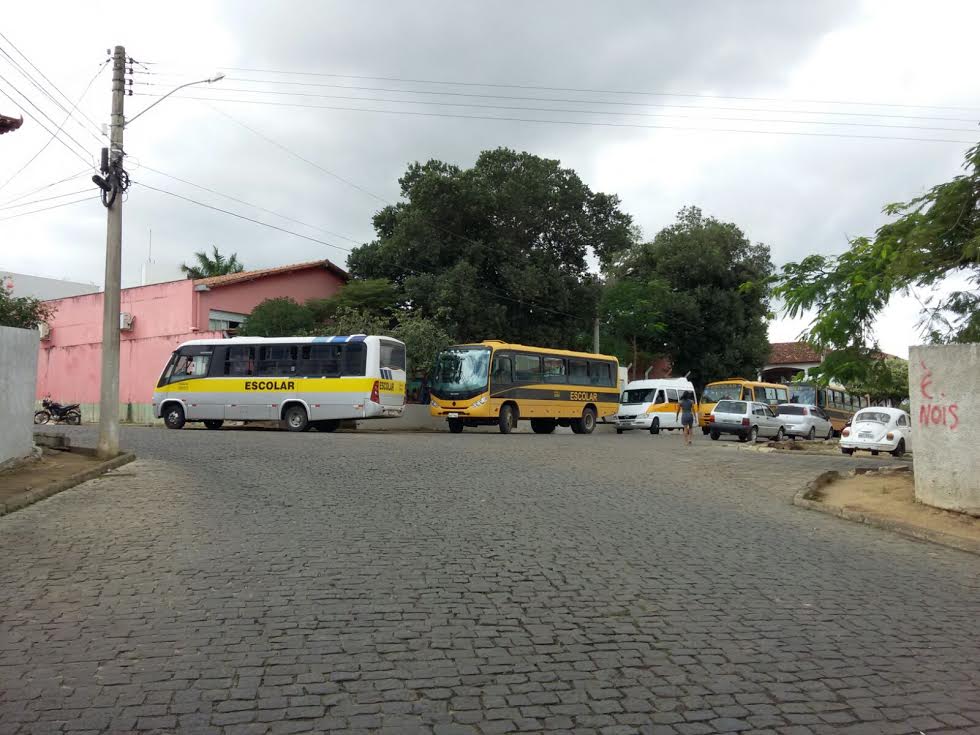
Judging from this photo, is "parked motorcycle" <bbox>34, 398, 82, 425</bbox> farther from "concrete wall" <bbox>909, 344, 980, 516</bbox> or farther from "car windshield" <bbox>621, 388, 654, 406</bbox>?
"concrete wall" <bbox>909, 344, 980, 516</bbox>

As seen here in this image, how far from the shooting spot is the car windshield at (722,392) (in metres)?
38.8

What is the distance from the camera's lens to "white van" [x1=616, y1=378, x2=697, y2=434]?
3466 centimetres

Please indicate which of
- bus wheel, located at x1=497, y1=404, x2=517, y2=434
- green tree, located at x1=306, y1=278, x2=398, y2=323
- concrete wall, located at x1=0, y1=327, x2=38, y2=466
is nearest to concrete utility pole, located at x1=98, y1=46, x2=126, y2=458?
concrete wall, located at x1=0, y1=327, x2=38, y2=466

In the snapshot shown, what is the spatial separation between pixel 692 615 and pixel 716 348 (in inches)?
1822

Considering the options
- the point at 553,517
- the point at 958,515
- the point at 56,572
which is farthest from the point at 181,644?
the point at 958,515

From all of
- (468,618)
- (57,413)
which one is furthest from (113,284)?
(57,413)

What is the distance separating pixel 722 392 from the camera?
39375 millimetres

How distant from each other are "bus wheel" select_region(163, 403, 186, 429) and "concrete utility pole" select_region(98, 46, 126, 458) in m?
11.9

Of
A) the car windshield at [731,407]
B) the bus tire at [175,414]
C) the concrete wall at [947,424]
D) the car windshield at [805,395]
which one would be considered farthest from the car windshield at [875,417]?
the car windshield at [805,395]

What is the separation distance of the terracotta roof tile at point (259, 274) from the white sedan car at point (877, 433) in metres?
23.3

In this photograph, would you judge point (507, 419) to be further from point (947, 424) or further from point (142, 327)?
point (947, 424)

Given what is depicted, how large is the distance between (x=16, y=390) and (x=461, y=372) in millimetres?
16926

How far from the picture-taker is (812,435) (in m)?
35.2

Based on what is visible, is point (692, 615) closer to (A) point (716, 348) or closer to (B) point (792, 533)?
(B) point (792, 533)
